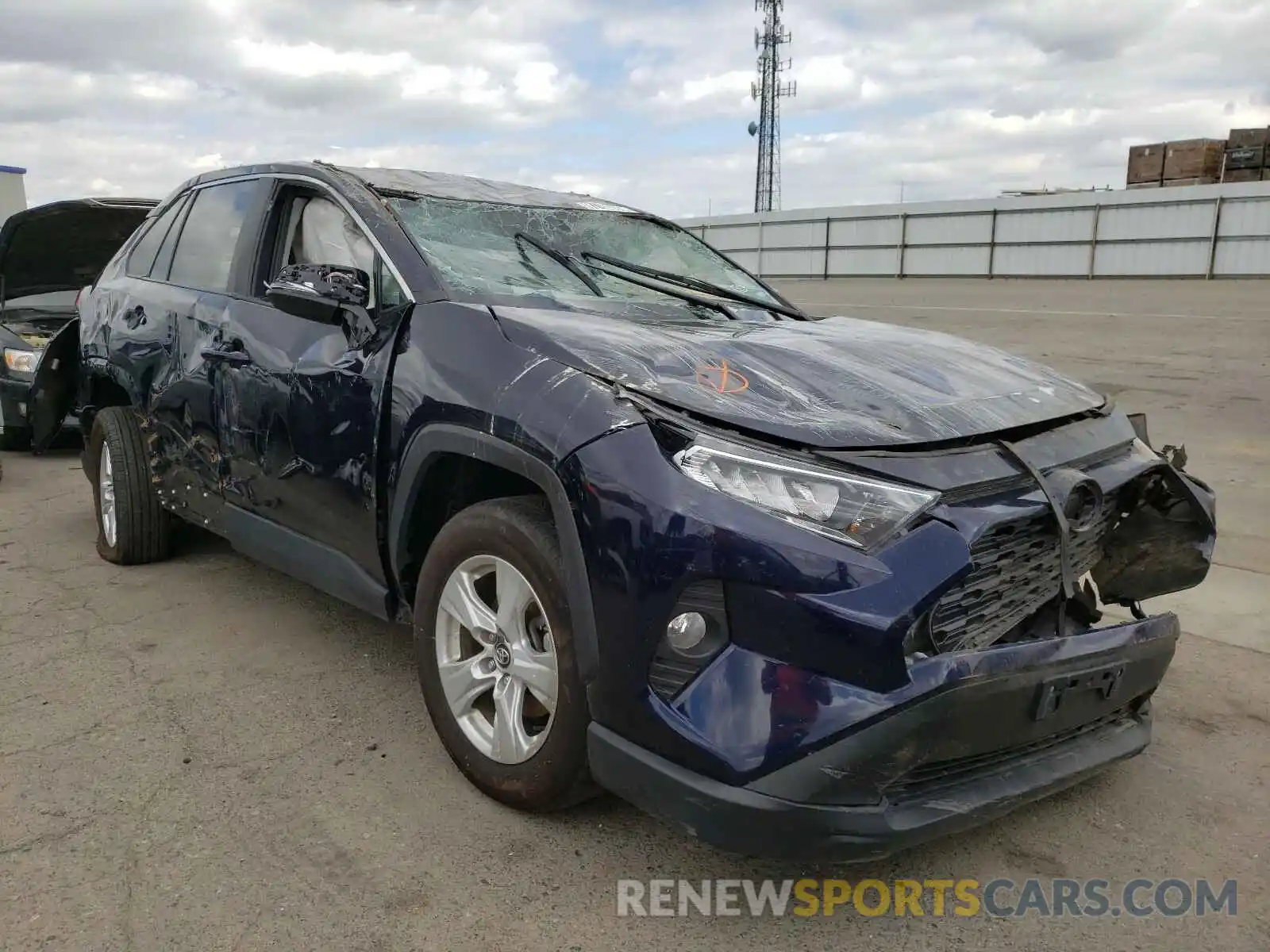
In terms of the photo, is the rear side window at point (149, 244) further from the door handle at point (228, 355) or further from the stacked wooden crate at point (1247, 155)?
the stacked wooden crate at point (1247, 155)

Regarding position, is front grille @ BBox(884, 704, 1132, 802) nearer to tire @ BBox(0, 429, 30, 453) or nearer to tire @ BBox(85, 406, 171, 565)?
tire @ BBox(85, 406, 171, 565)

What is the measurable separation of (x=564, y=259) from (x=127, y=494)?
255cm

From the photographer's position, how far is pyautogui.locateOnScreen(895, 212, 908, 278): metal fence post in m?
31.5

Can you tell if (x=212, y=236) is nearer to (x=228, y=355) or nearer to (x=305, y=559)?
(x=228, y=355)

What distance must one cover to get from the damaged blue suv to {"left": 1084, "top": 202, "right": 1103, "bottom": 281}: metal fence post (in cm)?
2664

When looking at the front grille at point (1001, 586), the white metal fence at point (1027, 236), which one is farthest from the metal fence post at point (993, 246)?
the front grille at point (1001, 586)

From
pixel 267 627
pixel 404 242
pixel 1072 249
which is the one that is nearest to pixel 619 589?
pixel 404 242

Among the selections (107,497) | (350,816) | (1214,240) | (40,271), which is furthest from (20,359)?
(1214,240)

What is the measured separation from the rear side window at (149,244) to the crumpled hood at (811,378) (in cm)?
270

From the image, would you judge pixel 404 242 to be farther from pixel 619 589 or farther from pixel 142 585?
pixel 142 585

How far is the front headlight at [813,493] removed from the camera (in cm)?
212

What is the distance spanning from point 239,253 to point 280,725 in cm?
188

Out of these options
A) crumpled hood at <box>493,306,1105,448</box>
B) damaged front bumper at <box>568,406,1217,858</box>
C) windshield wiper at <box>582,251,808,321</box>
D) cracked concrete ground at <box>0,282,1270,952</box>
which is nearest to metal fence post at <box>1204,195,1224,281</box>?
cracked concrete ground at <box>0,282,1270,952</box>

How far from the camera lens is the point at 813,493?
2.16 meters
